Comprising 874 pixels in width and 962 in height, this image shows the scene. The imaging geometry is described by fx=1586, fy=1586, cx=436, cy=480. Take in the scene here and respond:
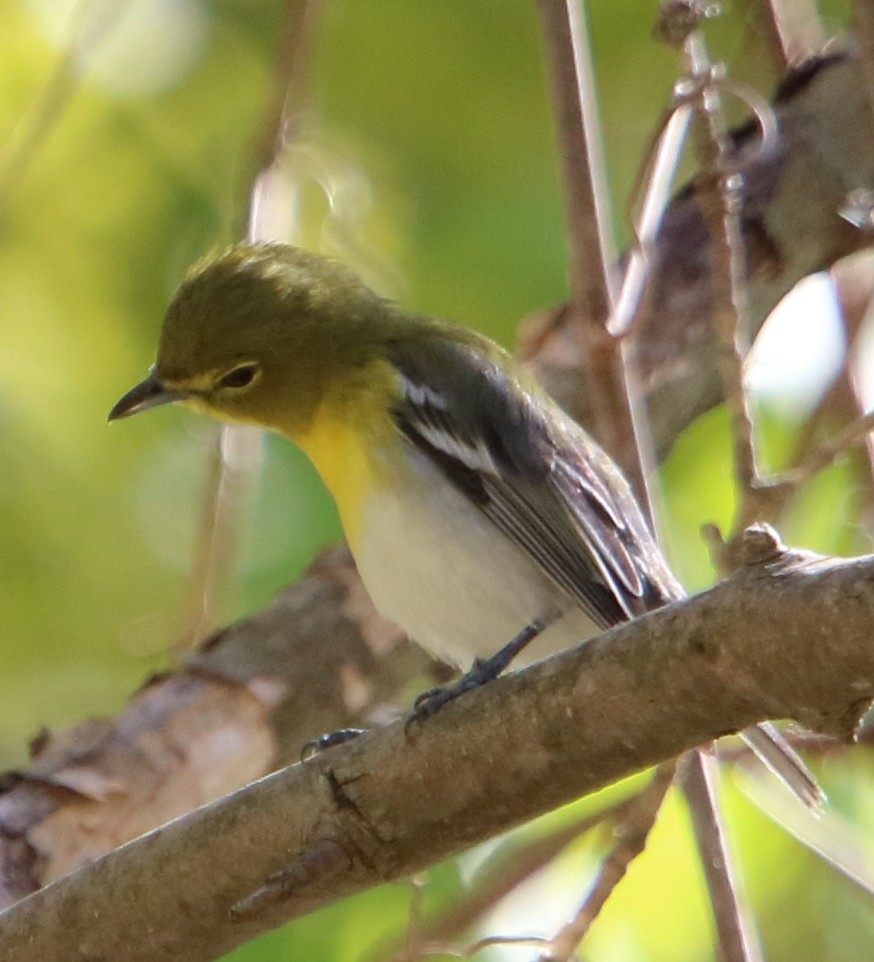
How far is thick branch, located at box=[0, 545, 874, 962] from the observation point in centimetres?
197

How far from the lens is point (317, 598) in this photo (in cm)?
405

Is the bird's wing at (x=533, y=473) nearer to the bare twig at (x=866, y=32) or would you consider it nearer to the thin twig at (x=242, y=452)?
the thin twig at (x=242, y=452)

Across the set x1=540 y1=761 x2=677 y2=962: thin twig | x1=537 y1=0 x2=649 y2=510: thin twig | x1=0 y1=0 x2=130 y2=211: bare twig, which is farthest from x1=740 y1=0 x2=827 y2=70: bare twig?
x1=540 y1=761 x2=677 y2=962: thin twig

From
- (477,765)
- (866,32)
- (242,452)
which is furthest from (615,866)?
(242,452)

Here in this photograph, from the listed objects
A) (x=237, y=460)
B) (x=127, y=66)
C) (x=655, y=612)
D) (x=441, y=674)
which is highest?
(x=127, y=66)

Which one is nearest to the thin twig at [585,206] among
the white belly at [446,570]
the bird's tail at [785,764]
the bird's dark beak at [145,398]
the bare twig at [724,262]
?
the bare twig at [724,262]

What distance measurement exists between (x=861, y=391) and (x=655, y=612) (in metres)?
2.12

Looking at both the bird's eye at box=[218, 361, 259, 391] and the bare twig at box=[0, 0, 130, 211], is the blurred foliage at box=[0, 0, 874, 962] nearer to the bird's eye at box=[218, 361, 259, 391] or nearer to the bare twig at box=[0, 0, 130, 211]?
the bare twig at box=[0, 0, 130, 211]

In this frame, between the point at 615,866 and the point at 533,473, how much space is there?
94cm

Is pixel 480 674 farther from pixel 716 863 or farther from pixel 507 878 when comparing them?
pixel 507 878

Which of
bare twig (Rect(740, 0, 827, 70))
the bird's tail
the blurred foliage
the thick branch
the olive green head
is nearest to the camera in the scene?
the thick branch

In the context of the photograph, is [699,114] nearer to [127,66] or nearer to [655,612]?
[655,612]

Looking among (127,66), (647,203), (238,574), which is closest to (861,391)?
(647,203)

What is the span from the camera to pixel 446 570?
3268 millimetres
